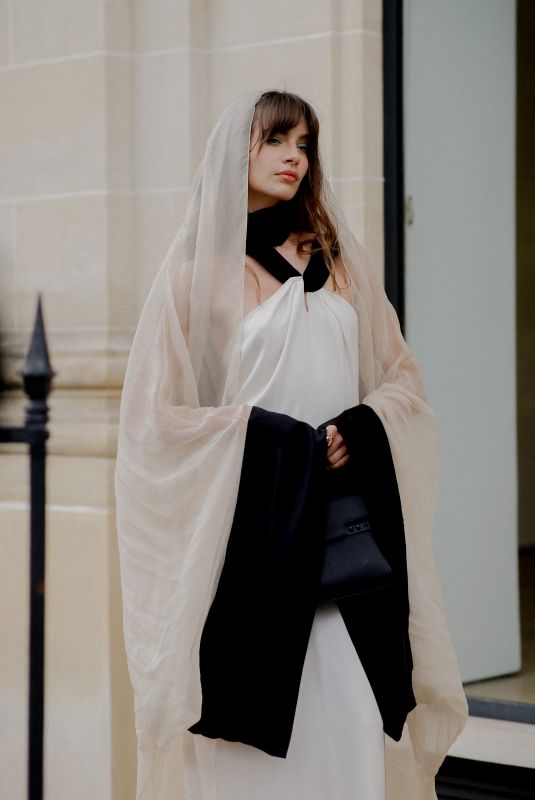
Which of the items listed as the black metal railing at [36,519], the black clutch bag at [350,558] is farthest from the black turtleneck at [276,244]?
the black metal railing at [36,519]

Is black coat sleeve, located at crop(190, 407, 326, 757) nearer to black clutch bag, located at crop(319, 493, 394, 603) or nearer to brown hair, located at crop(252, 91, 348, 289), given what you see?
black clutch bag, located at crop(319, 493, 394, 603)

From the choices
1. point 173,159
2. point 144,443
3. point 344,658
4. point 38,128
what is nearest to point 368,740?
point 344,658

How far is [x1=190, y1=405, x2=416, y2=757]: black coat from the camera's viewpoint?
113 inches

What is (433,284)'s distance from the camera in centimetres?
449

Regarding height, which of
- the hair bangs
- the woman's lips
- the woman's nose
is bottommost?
the woman's lips

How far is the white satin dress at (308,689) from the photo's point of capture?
9.46ft

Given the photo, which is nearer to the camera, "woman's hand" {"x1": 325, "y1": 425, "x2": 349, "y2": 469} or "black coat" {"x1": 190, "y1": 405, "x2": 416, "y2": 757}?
"black coat" {"x1": 190, "y1": 405, "x2": 416, "y2": 757}

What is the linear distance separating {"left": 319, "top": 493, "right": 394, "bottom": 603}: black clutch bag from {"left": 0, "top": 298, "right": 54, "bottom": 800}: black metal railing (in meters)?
0.96

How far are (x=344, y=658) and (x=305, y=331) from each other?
2.51 feet

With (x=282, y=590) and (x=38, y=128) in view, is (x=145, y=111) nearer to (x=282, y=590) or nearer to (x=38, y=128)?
(x=38, y=128)

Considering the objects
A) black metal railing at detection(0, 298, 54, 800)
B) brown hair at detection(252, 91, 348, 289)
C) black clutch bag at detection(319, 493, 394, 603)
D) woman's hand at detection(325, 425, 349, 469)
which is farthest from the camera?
brown hair at detection(252, 91, 348, 289)

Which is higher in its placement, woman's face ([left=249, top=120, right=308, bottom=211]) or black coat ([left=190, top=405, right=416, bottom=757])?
woman's face ([left=249, top=120, right=308, bottom=211])

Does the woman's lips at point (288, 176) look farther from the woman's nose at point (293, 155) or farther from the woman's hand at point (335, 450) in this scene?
the woman's hand at point (335, 450)

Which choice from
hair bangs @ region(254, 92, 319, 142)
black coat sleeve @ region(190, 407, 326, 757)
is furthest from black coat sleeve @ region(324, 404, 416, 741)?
hair bangs @ region(254, 92, 319, 142)
